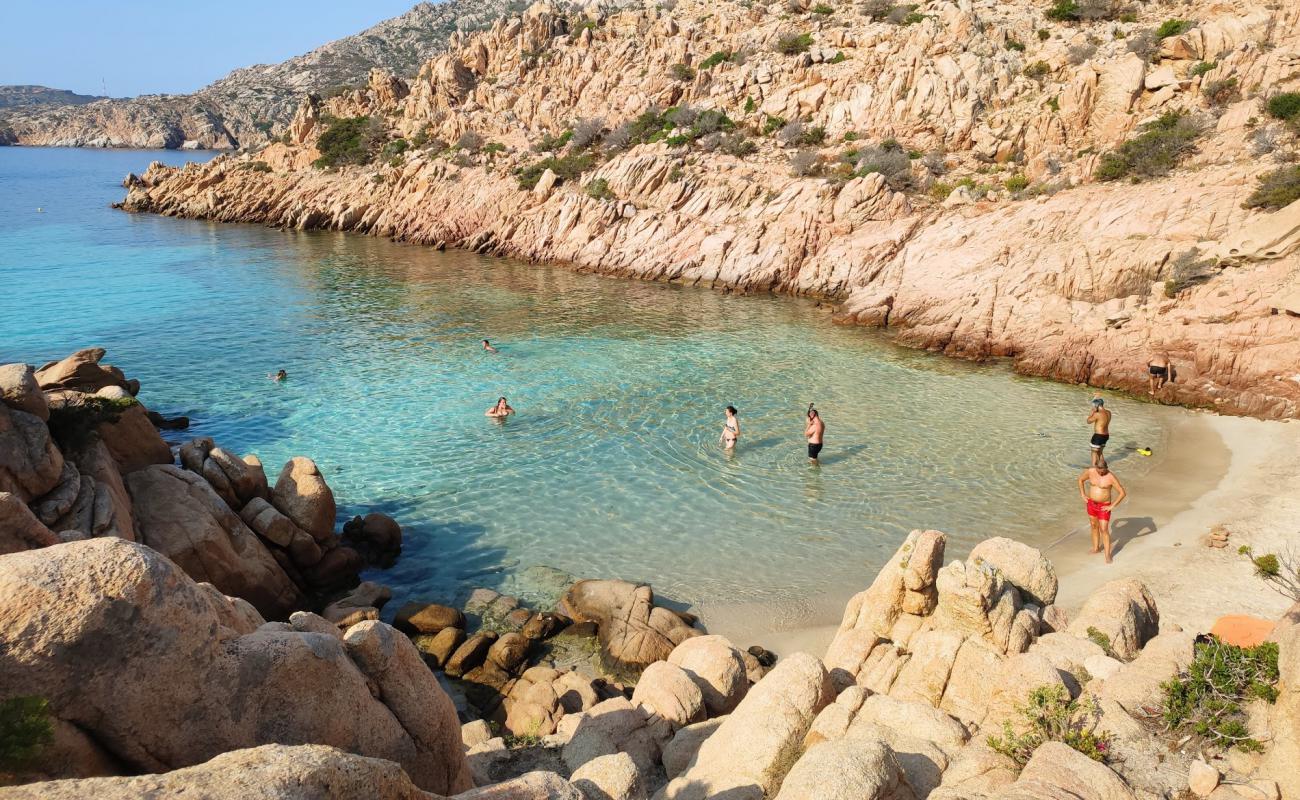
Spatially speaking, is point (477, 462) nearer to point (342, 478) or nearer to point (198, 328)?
point (342, 478)

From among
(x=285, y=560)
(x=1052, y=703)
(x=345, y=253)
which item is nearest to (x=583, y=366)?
(x=285, y=560)

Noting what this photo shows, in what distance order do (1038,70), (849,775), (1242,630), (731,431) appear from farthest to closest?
(1038,70) → (731,431) → (1242,630) → (849,775)

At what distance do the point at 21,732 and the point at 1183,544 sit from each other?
56.5 ft

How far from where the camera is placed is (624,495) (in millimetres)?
17625

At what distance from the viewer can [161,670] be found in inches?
213

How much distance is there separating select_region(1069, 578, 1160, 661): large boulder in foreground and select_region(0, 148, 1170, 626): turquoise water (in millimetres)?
4438

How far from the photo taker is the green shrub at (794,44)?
54375mm

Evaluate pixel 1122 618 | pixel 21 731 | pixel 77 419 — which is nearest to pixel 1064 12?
pixel 1122 618

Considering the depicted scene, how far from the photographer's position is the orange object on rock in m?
8.27

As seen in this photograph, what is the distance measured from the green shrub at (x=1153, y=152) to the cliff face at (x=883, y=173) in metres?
0.54

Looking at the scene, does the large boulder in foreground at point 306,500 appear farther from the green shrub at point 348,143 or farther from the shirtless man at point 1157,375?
the green shrub at point 348,143

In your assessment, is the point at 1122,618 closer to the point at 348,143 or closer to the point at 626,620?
the point at 626,620

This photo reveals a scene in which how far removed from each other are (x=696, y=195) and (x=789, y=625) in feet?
121

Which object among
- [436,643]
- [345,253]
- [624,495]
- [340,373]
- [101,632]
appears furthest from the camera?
[345,253]
